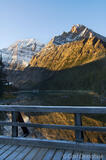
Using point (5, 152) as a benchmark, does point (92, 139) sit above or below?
below

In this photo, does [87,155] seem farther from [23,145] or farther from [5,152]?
[5,152]

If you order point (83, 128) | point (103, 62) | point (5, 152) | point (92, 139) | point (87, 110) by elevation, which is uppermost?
point (103, 62)

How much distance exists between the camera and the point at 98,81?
545 ft

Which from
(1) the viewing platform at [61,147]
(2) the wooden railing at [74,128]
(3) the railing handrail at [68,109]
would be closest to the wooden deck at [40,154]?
(1) the viewing platform at [61,147]

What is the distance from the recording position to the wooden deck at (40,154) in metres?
5.04

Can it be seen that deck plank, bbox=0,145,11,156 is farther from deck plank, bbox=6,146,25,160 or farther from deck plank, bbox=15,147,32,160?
deck plank, bbox=15,147,32,160

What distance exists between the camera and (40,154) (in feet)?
17.8

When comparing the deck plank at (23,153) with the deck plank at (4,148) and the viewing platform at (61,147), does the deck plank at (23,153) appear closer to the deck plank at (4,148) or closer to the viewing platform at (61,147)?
the viewing platform at (61,147)

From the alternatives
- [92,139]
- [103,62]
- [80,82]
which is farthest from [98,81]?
[92,139]

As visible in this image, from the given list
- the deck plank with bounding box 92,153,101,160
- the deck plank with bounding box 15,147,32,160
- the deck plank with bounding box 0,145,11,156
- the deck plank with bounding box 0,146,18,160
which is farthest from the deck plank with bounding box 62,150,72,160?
the deck plank with bounding box 0,145,11,156

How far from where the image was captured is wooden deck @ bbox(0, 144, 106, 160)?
504 cm

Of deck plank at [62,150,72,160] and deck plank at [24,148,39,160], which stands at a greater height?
deck plank at [62,150,72,160]

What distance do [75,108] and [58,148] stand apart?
163 cm

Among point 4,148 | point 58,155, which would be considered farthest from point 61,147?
point 4,148
